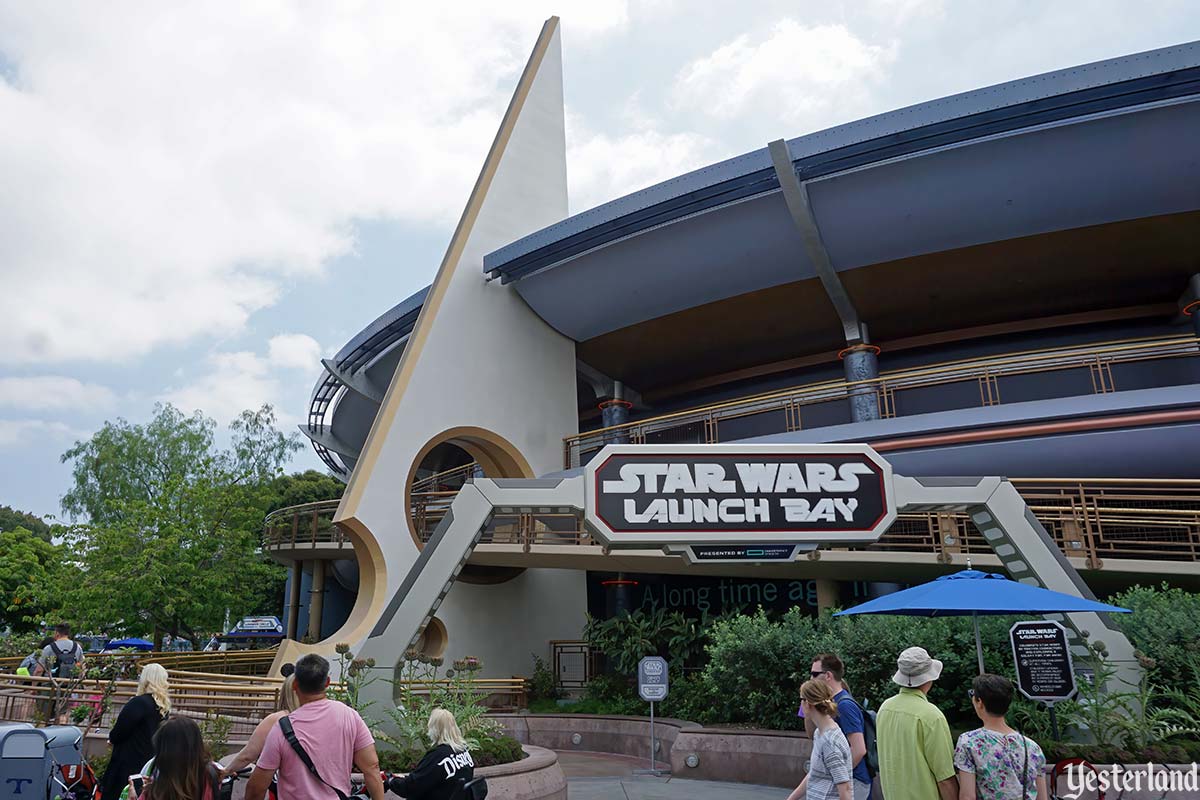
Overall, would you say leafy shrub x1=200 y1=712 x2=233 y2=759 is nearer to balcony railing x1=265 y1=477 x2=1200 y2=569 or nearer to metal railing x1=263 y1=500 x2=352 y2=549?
balcony railing x1=265 y1=477 x2=1200 y2=569

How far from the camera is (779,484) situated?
9.98m

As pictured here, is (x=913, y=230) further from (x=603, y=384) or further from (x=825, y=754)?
(x=825, y=754)

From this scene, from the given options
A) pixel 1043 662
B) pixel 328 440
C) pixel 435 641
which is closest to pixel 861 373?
pixel 435 641

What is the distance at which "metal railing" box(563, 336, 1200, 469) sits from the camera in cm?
1716

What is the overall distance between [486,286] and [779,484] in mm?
13595

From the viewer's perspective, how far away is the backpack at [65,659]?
38.2 feet

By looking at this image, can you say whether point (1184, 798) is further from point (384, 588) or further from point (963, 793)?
point (384, 588)

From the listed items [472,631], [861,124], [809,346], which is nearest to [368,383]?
[472,631]

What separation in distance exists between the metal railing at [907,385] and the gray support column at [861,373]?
159mm

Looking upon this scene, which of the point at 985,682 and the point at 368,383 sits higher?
the point at 368,383

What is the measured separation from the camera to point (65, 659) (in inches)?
461

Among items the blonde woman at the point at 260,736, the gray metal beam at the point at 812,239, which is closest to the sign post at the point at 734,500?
the blonde woman at the point at 260,736

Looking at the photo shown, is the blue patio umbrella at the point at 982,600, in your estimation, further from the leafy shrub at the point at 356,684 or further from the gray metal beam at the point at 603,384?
the gray metal beam at the point at 603,384

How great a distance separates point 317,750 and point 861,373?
18.0 metres
